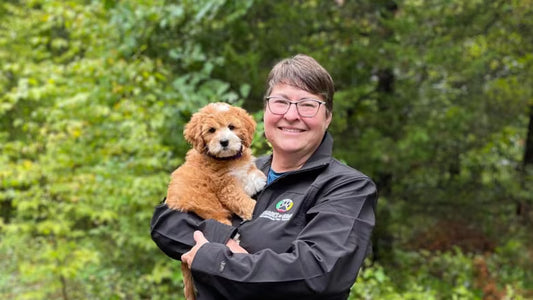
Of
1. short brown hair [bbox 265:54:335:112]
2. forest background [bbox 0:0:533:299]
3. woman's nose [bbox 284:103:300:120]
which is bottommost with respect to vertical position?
forest background [bbox 0:0:533:299]

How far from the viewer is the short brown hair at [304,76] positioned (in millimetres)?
2189

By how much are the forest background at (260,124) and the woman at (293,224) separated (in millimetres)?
1462

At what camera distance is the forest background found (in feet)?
17.6

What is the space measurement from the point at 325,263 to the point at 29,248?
23.3 feet

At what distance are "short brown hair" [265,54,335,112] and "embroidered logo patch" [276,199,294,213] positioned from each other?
49 centimetres

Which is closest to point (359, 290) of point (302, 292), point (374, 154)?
point (374, 154)

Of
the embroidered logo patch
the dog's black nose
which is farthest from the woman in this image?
the dog's black nose

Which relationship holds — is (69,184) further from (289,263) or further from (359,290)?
(289,263)

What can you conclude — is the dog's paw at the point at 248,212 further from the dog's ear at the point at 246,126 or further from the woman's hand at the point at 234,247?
the dog's ear at the point at 246,126

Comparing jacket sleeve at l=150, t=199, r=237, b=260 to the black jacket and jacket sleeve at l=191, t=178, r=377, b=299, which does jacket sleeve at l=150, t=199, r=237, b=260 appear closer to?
the black jacket

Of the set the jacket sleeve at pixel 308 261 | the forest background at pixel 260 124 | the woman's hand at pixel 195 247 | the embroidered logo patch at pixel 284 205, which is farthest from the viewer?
the forest background at pixel 260 124

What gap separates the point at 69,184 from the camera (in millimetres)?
5531

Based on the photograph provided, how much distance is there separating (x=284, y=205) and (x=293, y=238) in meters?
0.17

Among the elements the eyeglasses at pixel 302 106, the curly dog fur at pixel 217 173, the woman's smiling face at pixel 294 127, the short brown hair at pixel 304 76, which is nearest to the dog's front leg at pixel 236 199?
the curly dog fur at pixel 217 173
